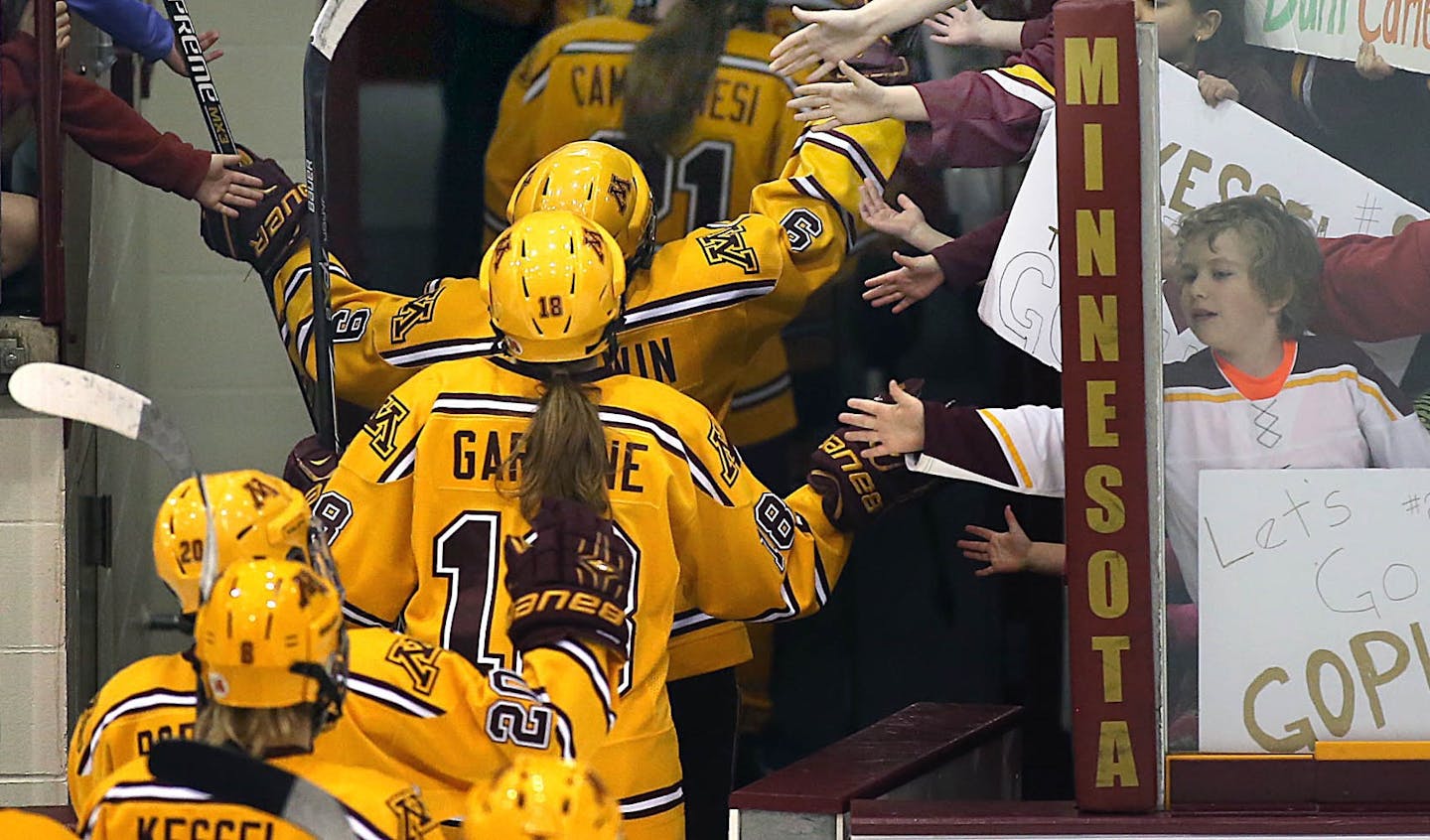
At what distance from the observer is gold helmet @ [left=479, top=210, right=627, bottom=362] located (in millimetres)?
2590

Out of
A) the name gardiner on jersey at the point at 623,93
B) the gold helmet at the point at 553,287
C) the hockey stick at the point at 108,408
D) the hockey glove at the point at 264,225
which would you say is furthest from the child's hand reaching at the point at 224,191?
the hockey stick at the point at 108,408

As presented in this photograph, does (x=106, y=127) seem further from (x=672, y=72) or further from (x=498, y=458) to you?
(x=498, y=458)

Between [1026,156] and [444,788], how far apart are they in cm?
159

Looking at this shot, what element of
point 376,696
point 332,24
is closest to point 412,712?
point 376,696

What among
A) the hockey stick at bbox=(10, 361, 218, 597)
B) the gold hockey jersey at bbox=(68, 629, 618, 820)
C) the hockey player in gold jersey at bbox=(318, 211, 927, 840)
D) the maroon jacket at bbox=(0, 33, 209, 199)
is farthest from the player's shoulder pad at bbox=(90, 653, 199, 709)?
the maroon jacket at bbox=(0, 33, 209, 199)

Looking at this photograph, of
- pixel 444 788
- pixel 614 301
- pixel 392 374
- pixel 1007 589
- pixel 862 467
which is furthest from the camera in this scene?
pixel 1007 589

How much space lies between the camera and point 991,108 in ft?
10.9

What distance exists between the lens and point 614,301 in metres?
2.66

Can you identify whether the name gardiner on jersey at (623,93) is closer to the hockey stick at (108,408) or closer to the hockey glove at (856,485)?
the hockey glove at (856,485)

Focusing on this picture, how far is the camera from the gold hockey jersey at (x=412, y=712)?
2.17 m

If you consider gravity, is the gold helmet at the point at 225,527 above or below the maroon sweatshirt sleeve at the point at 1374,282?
below

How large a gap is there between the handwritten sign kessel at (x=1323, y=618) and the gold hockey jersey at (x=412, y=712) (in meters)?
0.77

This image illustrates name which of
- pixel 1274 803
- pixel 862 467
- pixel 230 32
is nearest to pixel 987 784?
pixel 862 467

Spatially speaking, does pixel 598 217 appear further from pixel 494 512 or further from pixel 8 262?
pixel 8 262
